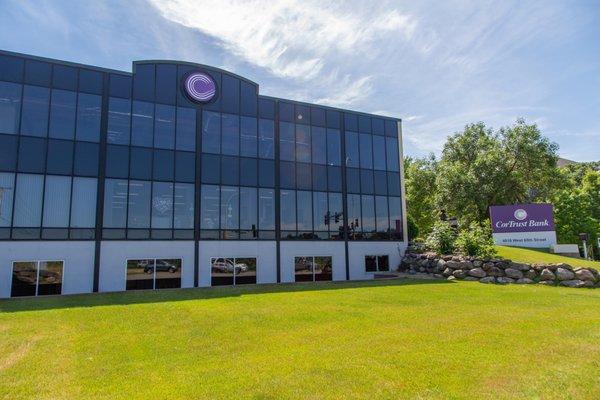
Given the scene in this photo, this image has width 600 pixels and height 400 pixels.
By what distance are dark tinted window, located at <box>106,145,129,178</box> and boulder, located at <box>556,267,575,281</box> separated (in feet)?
72.3

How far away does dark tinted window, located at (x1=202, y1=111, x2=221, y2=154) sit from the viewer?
24.2m

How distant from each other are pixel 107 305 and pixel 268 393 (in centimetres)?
1059

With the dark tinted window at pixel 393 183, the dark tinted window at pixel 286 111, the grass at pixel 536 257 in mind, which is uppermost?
the dark tinted window at pixel 286 111

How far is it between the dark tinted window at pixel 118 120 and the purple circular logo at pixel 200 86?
3574 millimetres

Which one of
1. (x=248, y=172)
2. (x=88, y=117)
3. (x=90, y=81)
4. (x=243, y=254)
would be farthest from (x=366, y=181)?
(x=90, y=81)

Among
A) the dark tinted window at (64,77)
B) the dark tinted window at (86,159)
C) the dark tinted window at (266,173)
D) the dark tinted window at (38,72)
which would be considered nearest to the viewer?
the dark tinted window at (38,72)

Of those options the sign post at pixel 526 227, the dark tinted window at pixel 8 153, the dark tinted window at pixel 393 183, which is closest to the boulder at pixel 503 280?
the sign post at pixel 526 227

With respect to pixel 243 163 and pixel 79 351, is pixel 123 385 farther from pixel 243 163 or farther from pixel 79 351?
pixel 243 163

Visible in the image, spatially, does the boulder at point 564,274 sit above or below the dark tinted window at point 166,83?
below

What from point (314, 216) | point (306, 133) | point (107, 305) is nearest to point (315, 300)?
point (107, 305)

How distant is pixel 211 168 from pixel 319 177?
7277mm

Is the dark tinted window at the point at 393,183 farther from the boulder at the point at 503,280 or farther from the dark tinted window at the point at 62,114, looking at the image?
the dark tinted window at the point at 62,114

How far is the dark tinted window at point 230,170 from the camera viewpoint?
24.3 metres

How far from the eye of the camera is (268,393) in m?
5.97
